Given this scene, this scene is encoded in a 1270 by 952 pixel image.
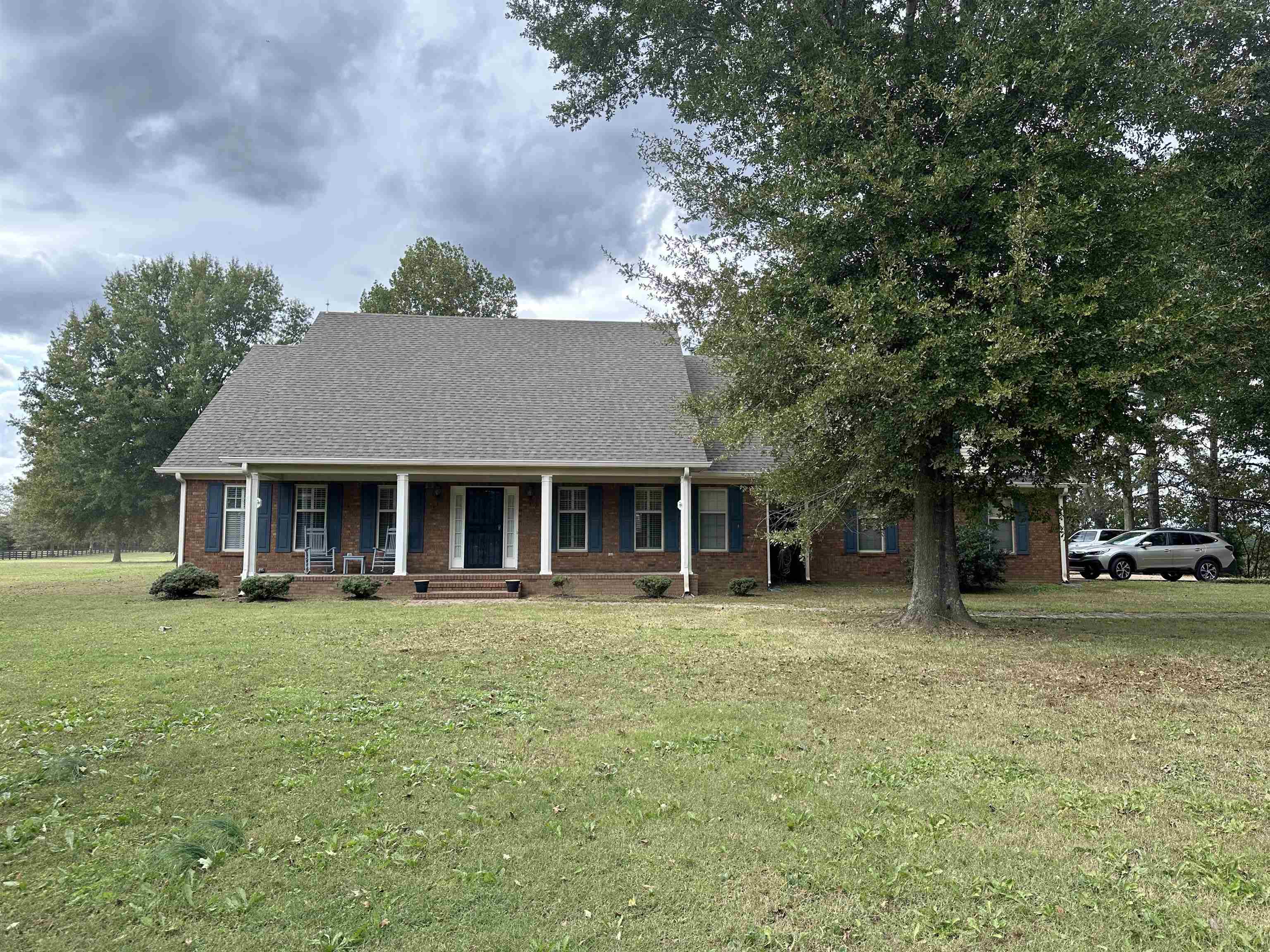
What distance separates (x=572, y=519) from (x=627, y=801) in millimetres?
14812

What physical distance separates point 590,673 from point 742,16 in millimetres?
9932

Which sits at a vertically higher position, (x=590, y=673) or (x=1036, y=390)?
(x=1036, y=390)

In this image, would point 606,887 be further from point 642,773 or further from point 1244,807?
point 1244,807

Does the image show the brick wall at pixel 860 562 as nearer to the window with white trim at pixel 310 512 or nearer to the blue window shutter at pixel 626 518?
the blue window shutter at pixel 626 518

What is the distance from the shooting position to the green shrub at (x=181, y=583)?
15.7 m

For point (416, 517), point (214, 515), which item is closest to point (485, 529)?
point (416, 517)

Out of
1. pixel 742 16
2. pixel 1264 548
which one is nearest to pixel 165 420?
pixel 742 16

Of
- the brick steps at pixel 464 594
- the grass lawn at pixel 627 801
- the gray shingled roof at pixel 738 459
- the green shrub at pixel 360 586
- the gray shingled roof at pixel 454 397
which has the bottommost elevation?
the grass lawn at pixel 627 801

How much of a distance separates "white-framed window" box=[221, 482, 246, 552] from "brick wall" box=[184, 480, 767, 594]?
25 cm

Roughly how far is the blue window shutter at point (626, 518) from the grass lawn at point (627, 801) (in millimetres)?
9898

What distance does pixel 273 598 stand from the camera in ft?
51.6

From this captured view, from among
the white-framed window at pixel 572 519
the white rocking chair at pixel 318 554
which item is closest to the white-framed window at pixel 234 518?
the white rocking chair at pixel 318 554

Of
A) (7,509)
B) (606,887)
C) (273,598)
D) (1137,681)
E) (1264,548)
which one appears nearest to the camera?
(606,887)

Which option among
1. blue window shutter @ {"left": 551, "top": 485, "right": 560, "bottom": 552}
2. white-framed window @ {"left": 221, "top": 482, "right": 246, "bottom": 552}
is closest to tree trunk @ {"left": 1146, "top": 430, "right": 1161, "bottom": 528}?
blue window shutter @ {"left": 551, "top": 485, "right": 560, "bottom": 552}
